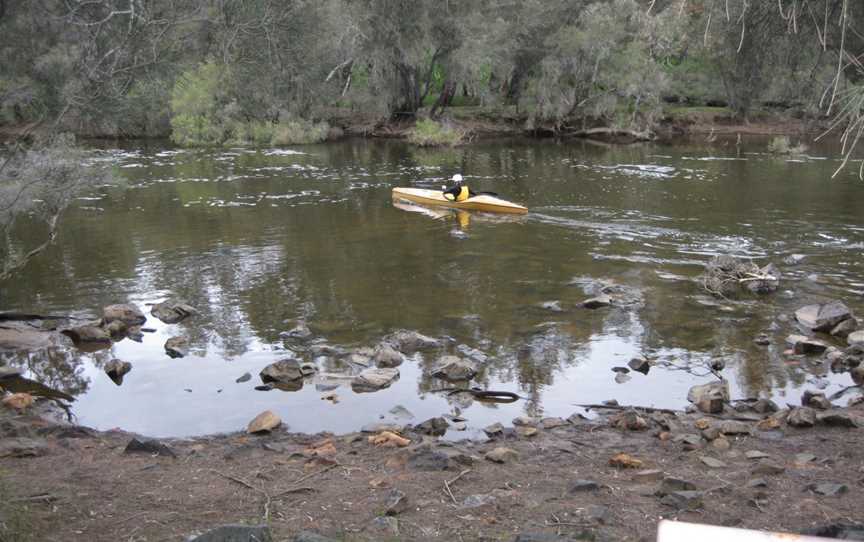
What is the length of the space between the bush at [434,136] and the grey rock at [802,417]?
2791 cm

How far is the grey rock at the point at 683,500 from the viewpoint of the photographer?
5367 millimetres

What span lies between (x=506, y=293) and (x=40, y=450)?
7425mm

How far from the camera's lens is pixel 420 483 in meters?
6.01

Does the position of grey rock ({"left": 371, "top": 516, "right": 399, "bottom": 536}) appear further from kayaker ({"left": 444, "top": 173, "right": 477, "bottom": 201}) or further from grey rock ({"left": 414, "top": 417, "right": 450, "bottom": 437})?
kayaker ({"left": 444, "top": 173, "right": 477, "bottom": 201})

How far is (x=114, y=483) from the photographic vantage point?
5.86 metres

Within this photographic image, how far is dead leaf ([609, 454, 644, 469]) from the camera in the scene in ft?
21.3

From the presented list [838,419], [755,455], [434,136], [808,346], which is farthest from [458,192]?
[434,136]

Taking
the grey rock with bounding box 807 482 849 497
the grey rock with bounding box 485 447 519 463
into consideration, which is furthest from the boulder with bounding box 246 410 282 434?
the grey rock with bounding box 807 482 849 497

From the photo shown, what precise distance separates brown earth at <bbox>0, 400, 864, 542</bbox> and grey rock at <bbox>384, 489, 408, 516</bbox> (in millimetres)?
40

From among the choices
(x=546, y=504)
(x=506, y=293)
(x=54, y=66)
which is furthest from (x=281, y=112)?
(x=546, y=504)

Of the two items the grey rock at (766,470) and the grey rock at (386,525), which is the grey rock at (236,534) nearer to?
the grey rock at (386,525)

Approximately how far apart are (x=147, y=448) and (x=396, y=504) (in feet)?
8.87

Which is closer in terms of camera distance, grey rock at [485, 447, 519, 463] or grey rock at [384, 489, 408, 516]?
grey rock at [384, 489, 408, 516]

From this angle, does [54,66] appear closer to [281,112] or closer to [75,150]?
[75,150]
